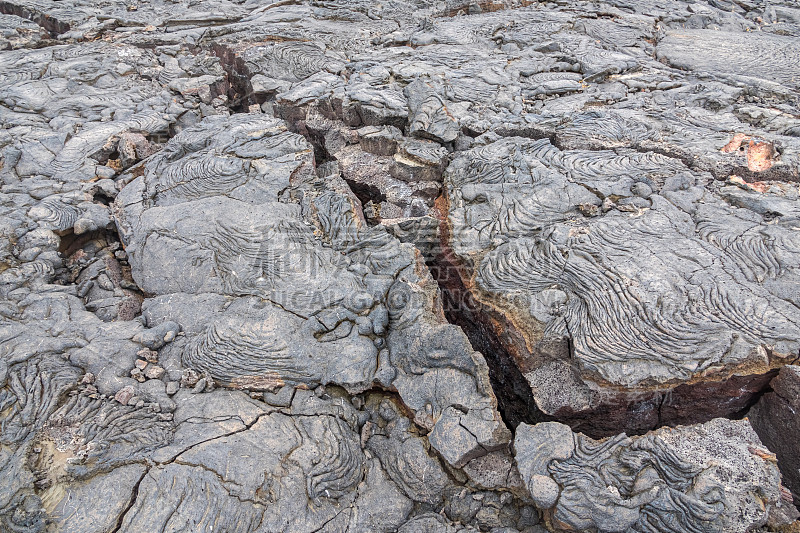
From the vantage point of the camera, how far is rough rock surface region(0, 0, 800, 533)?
232 centimetres

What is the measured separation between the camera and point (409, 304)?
120 inches

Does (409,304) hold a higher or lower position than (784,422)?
higher

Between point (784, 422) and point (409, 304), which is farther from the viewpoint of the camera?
point (409, 304)

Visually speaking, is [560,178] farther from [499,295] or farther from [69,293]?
[69,293]

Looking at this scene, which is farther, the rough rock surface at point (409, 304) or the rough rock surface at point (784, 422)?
the rough rock surface at point (784, 422)

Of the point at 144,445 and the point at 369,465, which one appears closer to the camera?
the point at 144,445

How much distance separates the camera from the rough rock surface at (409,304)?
2320mm

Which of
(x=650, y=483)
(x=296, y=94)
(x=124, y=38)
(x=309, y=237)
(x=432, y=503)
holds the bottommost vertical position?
(x=432, y=503)

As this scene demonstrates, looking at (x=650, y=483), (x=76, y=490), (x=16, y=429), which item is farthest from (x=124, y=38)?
(x=650, y=483)

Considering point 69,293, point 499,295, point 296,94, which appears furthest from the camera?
point 296,94

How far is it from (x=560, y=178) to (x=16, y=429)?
12.7 feet

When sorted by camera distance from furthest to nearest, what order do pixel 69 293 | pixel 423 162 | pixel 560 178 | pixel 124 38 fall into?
pixel 124 38, pixel 423 162, pixel 560 178, pixel 69 293

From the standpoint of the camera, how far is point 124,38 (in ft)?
22.0

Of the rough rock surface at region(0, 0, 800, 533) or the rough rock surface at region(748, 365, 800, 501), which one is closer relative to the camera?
the rough rock surface at region(0, 0, 800, 533)
